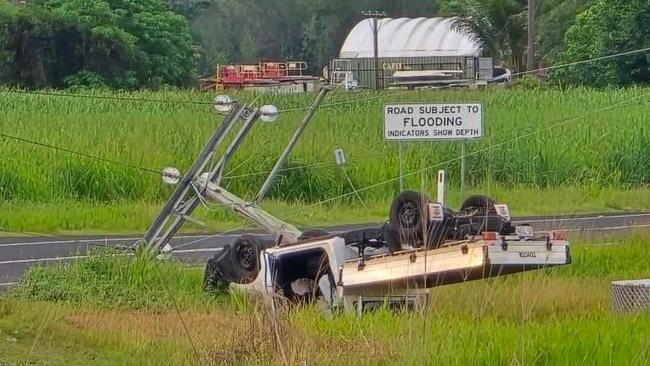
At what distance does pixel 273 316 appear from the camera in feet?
24.3

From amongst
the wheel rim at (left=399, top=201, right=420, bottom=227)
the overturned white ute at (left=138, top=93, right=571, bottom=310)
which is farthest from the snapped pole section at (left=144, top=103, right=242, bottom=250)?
the wheel rim at (left=399, top=201, right=420, bottom=227)

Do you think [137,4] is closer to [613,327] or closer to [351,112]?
[351,112]

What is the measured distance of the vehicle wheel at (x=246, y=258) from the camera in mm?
12344

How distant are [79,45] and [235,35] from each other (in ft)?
52.3

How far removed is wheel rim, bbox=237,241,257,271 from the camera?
12.4m

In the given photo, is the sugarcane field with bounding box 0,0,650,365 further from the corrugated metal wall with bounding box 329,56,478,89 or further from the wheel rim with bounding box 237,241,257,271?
the corrugated metal wall with bounding box 329,56,478,89

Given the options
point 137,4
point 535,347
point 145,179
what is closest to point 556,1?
point 137,4

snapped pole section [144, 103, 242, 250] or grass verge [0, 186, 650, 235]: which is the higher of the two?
snapped pole section [144, 103, 242, 250]

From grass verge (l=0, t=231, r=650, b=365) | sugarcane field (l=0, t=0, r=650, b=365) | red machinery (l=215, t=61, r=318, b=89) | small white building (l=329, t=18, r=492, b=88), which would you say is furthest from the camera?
small white building (l=329, t=18, r=492, b=88)

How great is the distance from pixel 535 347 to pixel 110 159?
1771cm

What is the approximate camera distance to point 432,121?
1591 centimetres

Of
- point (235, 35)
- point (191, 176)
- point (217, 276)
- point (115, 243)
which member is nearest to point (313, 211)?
point (115, 243)

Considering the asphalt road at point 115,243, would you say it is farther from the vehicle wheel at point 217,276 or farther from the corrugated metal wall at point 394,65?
the corrugated metal wall at point 394,65

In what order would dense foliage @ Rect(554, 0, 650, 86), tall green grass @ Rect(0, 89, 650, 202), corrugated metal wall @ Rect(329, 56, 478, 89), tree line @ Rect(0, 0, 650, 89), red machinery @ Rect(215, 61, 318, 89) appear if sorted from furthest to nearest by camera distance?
corrugated metal wall @ Rect(329, 56, 478, 89), red machinery @ Rect(215, 61, 318, 89), tree line @ Rect(0, 0, 650, 89), dense foliage @ Rect(554, 0, 650, 86), tall green grass @ Rect(0, 89, 650, 202)
